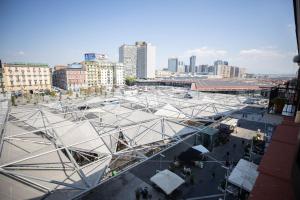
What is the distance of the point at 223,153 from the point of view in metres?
20.6

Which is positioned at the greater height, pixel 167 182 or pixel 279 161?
pixel 279 161

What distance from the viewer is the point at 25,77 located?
70188mm

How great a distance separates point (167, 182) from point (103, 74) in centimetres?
8806

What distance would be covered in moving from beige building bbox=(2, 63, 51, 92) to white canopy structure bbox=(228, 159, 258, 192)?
81157mm

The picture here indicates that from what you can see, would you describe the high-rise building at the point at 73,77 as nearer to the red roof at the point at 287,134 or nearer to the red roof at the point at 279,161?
the red roof at the point at 287,134

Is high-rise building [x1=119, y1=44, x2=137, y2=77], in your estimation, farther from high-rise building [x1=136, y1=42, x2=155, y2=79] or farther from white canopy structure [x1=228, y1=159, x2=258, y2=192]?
white canopy structure [x1=228, y1=159, x2=258, y2=192]

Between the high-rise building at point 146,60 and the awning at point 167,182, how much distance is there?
426ft

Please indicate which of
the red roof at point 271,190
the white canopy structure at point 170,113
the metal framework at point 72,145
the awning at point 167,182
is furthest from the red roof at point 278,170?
the white canopy structure at point 170,113

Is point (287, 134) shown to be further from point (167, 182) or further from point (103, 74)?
point (103, 74)

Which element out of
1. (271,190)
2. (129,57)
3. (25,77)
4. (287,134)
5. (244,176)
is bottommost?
(244,176)

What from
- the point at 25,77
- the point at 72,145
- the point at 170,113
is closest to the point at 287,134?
the point at 72,145

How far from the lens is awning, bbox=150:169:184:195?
13398mm

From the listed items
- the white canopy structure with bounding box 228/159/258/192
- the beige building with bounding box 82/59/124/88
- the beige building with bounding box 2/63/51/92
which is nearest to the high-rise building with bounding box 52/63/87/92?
the beige building with bounding box 82/59/124/88

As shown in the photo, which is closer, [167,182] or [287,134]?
[287,134]
